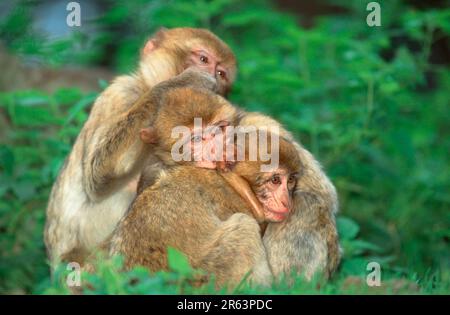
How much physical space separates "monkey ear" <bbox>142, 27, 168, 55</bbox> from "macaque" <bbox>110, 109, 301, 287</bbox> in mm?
1585

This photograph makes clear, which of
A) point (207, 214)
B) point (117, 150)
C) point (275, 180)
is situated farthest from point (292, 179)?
point (117, 150)

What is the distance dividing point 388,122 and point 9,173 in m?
4.59

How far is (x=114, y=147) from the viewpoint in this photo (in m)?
7.14

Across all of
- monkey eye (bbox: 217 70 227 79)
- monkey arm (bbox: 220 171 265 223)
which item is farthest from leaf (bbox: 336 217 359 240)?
monkey arm (bbox: 220 171 265 223)

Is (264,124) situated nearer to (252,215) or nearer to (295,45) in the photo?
(252,215)

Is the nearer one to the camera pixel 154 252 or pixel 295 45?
pixel 154 252

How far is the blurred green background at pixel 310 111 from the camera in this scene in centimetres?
961

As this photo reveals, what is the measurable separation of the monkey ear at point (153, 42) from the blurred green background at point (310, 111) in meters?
0.20

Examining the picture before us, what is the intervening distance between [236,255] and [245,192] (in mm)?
609

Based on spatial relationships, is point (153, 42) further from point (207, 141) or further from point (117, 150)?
point (207, 141)

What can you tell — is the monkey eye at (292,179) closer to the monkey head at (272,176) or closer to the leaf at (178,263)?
the monkey head at (272,176)
